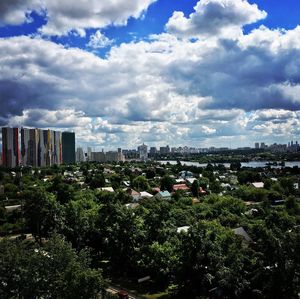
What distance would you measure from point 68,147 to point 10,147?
1330 inches

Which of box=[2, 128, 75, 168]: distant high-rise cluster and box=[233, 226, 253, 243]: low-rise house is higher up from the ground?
box=[2, 128, 75, 168]: distant high-rise cluster

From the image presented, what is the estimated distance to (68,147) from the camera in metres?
110

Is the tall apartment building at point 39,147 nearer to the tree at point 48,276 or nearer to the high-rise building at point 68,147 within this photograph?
the high-rise building at point 68,147

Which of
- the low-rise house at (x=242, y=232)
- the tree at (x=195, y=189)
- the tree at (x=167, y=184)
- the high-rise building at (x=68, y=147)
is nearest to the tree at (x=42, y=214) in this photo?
the low-rise house at (x=242, y=232)

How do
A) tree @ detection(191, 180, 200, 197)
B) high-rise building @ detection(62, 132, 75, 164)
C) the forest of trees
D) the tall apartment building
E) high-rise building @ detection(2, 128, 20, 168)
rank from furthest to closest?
high-rise building @ detection(62, 132, 75, 164), the tall apartment building, high-rise building @ detection(2, 128, 20, 168), tree @ detection(191, 180, 200, 197), the forest of trees

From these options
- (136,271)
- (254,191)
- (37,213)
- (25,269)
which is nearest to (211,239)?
(136,271)

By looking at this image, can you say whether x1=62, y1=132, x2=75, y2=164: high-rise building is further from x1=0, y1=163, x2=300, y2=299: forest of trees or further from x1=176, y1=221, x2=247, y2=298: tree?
x1=176, y1=221, x2=247, y2=298: tree

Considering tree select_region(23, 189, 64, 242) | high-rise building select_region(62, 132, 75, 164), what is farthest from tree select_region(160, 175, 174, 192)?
high-rise building select_region(62, 132, 75, 164)

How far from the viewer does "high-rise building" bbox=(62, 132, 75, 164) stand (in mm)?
106475

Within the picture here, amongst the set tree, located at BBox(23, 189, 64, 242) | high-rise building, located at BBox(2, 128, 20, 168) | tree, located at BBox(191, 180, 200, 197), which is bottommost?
tree, located at BBox(191, 180, 200, 197)

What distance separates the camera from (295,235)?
12.0 meters

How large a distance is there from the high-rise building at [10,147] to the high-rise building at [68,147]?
90.5 feet

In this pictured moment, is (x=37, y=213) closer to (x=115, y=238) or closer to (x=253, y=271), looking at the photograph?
(x=115, y=238)

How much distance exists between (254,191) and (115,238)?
26.5 metres
